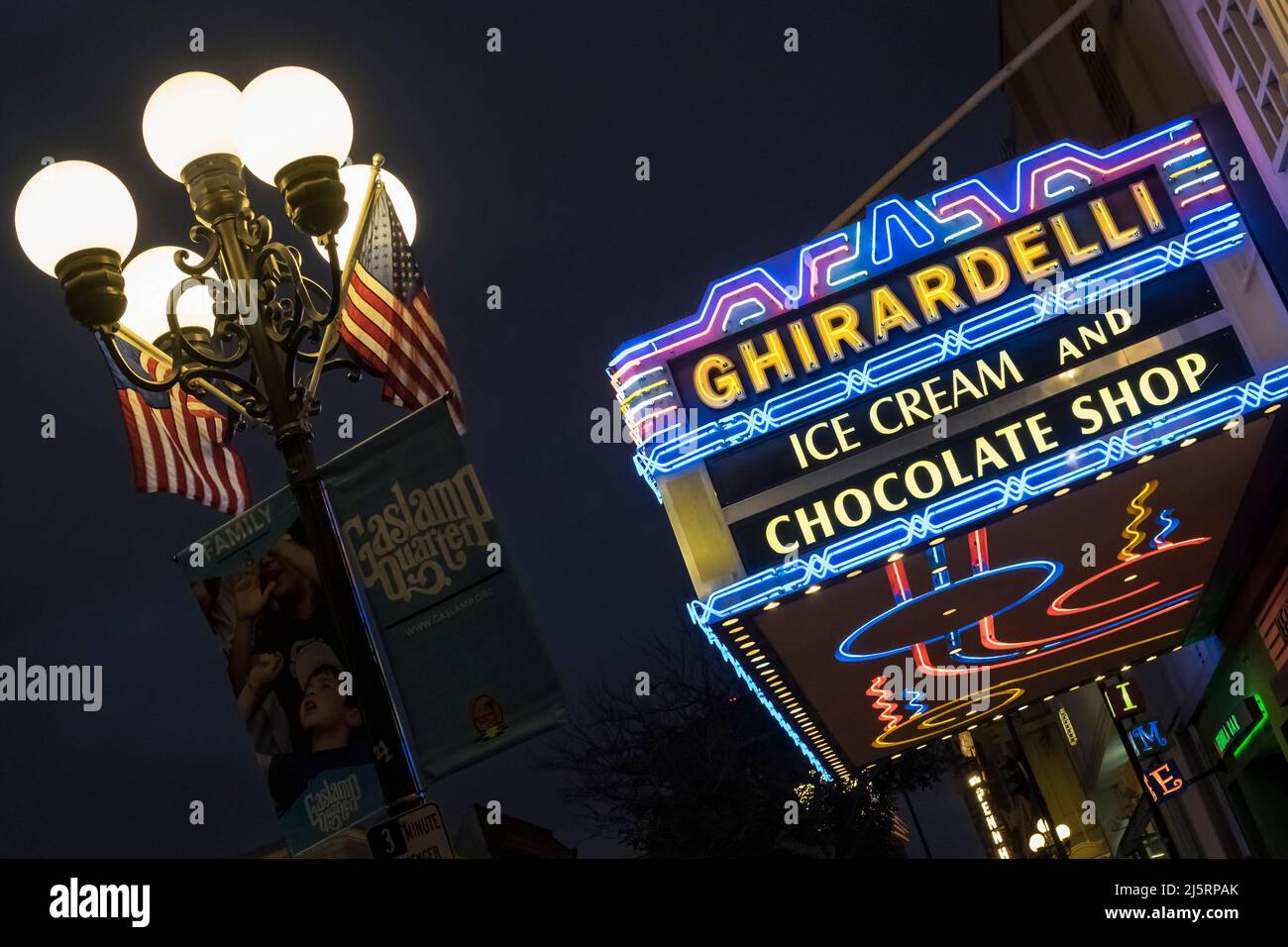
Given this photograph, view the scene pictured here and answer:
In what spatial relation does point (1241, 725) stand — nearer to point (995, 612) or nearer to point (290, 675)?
point (995, 612)

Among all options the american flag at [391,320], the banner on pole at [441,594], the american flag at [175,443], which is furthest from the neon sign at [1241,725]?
the american flag at [175,443]

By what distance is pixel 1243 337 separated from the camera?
38.9 ft

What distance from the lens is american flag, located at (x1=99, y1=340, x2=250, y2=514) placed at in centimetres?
889

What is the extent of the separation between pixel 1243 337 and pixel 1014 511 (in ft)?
8.20

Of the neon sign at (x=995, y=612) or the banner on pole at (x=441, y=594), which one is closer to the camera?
the banner on pole at (x=441, y=594)

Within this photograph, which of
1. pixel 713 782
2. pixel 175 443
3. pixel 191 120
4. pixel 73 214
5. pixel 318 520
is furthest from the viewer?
pixel 713 782

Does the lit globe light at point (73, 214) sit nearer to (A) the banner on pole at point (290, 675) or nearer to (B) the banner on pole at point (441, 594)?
(A) the banner on pole at point (290, 675)

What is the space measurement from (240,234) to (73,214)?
3.03ft

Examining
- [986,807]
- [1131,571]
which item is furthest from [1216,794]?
[986,807]

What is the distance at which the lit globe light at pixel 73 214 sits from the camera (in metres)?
7.86

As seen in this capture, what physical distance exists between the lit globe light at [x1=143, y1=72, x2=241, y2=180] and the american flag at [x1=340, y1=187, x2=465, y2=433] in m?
1.00

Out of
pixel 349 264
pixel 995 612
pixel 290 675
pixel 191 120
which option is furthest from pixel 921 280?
pixel 290 675

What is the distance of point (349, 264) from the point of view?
27.2 ft
